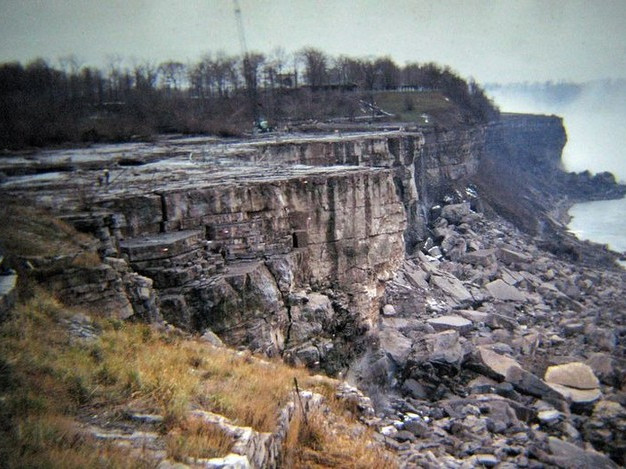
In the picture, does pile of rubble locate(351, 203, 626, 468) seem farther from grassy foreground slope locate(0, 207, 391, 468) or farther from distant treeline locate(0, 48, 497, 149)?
distant treeline locate(0, 48, 497, 149)

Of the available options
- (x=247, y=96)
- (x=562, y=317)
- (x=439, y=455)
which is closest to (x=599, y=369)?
(x=562, y=317)

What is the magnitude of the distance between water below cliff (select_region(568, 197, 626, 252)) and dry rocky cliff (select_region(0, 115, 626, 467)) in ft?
49.2

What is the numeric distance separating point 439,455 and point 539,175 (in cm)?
5471

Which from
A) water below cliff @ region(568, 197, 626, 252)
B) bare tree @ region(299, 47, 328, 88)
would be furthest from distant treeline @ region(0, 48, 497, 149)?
water below cliff @ region(568, 197, 626, 252)

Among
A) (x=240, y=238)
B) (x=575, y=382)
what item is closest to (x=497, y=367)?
(x=575, y=382)

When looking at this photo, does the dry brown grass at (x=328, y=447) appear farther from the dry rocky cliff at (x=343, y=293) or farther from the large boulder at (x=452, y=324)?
the large boulder at (x=452, y=324)

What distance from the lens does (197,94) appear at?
153ft

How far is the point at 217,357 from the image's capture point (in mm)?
7504

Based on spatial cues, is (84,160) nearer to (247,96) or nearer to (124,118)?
(124,118)

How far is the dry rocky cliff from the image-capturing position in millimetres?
9570

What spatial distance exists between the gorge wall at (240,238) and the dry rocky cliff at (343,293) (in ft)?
0.13

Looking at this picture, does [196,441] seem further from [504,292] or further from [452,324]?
[504,292]

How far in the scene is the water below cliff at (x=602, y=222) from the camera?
118 ft

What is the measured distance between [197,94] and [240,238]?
37518 mm
